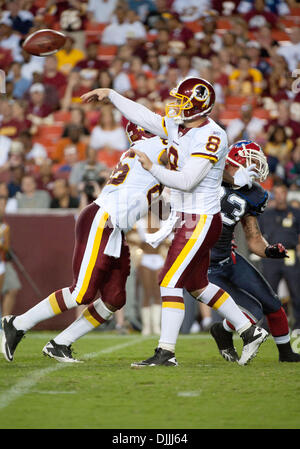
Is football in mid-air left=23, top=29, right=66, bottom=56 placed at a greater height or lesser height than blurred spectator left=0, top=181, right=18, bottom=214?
greater

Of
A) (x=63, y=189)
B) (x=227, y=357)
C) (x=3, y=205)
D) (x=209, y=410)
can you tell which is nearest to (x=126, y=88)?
(x=63, y=189)

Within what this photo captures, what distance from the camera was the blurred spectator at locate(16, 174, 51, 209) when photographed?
10234 millimetres

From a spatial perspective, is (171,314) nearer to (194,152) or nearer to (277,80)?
(194,152)

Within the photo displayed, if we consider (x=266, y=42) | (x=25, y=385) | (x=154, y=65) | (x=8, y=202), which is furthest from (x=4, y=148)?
(x=25, y=385)

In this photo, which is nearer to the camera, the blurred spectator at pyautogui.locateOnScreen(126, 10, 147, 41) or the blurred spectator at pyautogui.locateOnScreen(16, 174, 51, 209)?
the blurred spectator at pyautogui.locateOnScreen(16, 174, 51, 209)

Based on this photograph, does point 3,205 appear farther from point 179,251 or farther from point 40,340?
point 179,251

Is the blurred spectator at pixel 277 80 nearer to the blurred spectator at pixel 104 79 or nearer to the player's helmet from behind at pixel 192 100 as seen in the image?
the blurred spectator at pixel 104 79

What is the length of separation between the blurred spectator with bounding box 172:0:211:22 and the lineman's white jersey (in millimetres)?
9036

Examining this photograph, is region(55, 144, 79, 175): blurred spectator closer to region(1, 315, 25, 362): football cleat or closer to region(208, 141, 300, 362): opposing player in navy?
region(208, 141, 300, 362): opposing player in navy

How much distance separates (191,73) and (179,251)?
773 cm

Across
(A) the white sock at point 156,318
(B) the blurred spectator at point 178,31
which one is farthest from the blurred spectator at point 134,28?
(A) the white sock at point 156,318

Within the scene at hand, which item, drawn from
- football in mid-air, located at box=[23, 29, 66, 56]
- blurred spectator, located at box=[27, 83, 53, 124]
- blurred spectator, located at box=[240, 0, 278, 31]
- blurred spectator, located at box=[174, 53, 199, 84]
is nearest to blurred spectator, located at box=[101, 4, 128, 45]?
blurred spectator, located at box=[174, 53, 199, 84]

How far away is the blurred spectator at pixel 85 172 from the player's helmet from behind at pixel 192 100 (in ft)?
15.7

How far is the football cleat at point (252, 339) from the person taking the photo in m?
5.39
